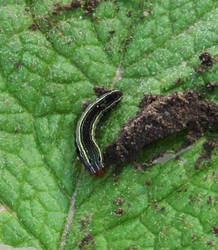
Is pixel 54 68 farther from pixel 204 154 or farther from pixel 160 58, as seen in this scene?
pixel 204 154

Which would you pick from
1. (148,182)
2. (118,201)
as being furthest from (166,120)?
(118,201)

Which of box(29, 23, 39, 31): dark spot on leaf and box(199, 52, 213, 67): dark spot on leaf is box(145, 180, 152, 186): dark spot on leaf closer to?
box(199, 52, 213, 67): dark spot on leaf

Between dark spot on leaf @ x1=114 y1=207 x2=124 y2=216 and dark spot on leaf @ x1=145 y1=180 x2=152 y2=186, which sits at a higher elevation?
dark spot on leaf @ x1=145 y1=180 x2=152 y2=186

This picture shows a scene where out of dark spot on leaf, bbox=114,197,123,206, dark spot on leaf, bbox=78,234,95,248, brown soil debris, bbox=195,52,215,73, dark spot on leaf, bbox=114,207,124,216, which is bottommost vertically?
dark spot on leaf, bbox=78,234,95,248

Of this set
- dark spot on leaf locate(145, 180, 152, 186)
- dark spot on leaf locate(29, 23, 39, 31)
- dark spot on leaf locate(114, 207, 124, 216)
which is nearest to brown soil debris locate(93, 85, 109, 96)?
dark spot on leaf locate(29, 23, 39, 31)

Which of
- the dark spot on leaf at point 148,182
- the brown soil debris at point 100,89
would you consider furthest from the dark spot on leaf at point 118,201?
the brown soil debris at point 100,89

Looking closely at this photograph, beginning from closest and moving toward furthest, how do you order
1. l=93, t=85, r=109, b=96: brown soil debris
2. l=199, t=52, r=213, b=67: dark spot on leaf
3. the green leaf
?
the green leaf
l=199, t=52, r=213, b=67: dark spot on leaf
l=93, t=85, r=109, b=96: brown soil debris

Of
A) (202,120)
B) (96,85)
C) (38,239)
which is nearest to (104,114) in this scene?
(96,85)
